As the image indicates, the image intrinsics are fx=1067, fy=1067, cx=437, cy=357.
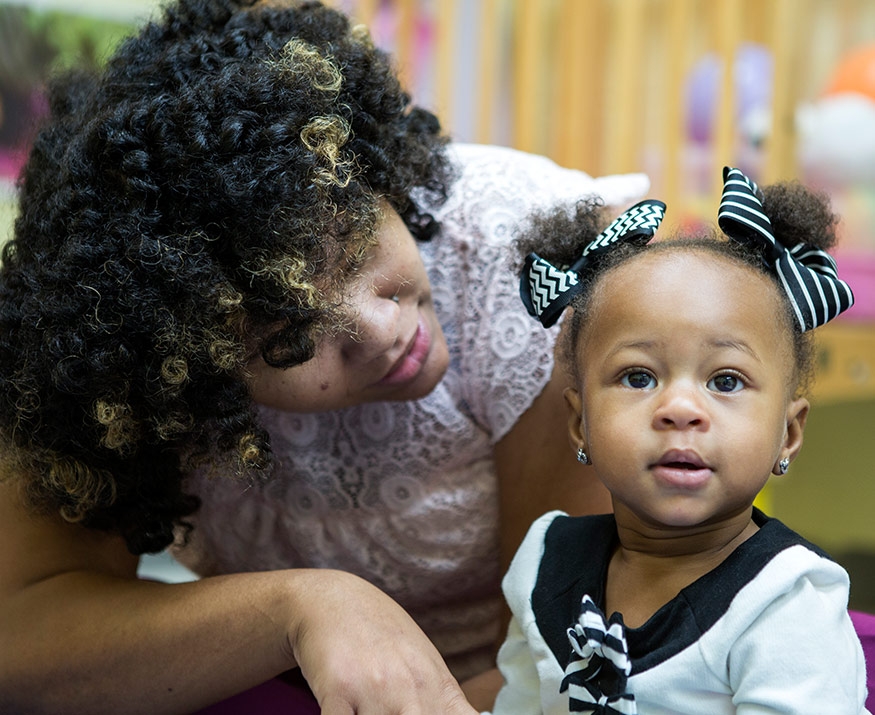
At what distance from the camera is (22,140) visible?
4.01 feet

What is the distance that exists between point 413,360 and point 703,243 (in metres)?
0.29

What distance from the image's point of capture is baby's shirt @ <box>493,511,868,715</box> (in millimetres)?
728

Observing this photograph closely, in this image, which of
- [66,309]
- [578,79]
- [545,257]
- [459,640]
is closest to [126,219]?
[66,309]

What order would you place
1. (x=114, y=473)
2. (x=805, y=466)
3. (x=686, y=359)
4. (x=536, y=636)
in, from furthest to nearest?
(x=805, y=466) → (x=114, y=473) → (x=536, y=636) → (x=686, y=359)

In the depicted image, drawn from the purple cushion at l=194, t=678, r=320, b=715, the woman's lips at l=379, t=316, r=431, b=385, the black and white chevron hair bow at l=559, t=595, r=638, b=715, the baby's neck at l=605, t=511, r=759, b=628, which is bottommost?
the purple cushion at l=194, t=678, r=320, b=715

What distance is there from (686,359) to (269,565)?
2.17 feet

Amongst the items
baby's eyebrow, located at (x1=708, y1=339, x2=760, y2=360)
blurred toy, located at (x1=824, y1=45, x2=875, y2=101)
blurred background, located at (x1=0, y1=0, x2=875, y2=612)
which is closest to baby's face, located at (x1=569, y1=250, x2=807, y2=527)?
baby's eyebrow, located at (x1=708, y1=339, x2=760, y2=360)

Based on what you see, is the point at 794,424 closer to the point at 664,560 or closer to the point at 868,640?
the point at 664,560

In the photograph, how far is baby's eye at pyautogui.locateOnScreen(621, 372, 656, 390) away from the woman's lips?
0.79ft

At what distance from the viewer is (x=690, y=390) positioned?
77cm

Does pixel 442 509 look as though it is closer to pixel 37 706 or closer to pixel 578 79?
pixel 37 706

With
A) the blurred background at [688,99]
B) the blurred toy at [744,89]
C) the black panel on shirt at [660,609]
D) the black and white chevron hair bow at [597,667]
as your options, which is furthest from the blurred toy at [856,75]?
the black and white chevron hair bow at [597,667]

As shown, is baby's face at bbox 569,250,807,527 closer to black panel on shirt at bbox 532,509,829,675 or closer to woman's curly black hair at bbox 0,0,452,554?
black panel on shirt at bbox 532,509,829,675

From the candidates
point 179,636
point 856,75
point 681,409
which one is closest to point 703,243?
point 681,409
